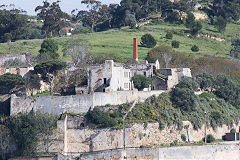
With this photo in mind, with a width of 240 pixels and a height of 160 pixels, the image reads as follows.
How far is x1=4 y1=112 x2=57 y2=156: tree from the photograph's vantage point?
197 ft

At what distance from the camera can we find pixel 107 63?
68.1 m

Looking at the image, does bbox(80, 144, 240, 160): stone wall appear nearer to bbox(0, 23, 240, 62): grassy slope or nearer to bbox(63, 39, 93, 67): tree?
bbox(63, 39, 93, 67): tree

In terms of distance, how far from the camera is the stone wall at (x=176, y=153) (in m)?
59.4

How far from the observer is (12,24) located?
10669cm

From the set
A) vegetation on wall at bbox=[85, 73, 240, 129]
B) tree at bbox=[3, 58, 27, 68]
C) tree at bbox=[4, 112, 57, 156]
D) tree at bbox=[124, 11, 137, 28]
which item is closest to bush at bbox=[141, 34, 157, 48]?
tree at bbox=[124, 11, 137, 28]

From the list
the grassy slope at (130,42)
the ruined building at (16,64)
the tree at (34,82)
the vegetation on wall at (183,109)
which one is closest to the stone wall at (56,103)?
the vegetation on wall at (183,109)

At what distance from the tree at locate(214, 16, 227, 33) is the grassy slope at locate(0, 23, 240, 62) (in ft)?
3.01

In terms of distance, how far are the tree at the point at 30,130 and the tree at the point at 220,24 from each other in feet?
239

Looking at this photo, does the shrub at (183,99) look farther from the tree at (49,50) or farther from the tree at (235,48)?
the tree at (235,48)

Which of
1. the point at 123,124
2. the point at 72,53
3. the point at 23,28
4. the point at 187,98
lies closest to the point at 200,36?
the point at 23,28

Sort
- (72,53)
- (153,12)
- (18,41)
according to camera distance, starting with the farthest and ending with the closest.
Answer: (153,12)
(18,41)
(72,53)

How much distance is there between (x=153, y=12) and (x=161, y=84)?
203 feet

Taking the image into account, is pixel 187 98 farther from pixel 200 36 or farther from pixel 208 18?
pixel 208 18

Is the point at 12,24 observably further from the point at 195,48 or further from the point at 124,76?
the point at 124,76
